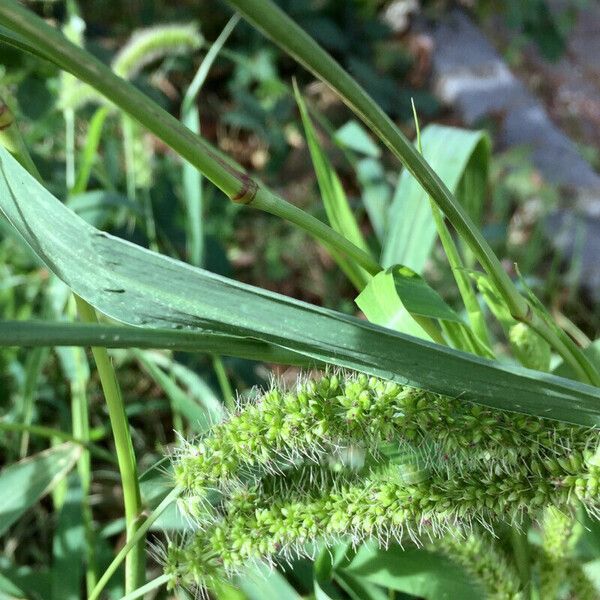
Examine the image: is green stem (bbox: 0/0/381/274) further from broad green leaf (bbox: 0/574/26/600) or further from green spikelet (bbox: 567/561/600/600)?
broad green leaf (bbox: 0/574/26/600)

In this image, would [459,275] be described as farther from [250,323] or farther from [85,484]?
[85,484]

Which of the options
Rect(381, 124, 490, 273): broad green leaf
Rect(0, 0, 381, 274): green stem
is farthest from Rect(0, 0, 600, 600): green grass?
Rect(381, 124, 490, 273): broad green leaf

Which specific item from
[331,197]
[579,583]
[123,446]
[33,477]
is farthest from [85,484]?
[579,583]

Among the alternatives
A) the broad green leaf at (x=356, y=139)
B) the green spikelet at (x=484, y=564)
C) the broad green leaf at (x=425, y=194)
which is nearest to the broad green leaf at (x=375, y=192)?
the broad green leaf at (x=356, y=139)

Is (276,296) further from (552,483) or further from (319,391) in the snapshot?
(552,483)

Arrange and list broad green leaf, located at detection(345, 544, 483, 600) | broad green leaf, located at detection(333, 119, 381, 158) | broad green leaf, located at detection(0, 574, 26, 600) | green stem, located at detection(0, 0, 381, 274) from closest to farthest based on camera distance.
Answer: green stem, located at detection(0, 0, 381, 274), broad green leaf, located at detection(345, 544, 483, 600), broad green leaf, located at detection(0, 574, 26, 600), broad green leaf, located at detection(333, 119, 381, 158)

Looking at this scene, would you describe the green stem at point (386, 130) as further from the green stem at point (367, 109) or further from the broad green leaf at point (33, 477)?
the broad green leaf at point (33, 477)

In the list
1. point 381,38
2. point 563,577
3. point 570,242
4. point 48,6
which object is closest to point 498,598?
point 563,577
